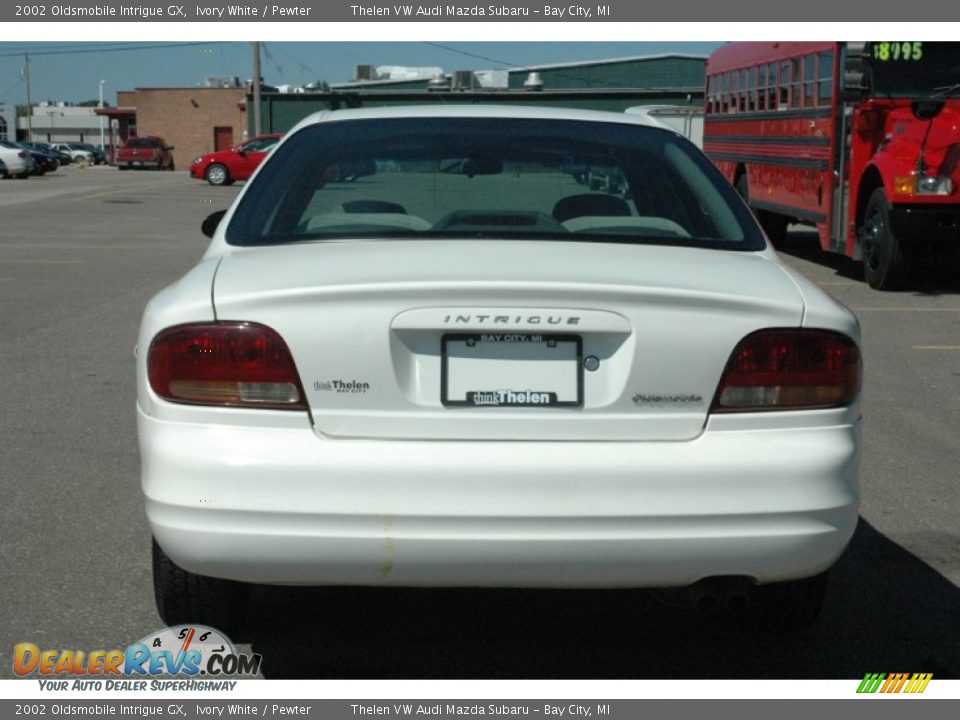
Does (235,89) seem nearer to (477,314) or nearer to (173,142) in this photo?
(173,142)

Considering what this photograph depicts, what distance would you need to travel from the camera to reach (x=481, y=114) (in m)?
4.75

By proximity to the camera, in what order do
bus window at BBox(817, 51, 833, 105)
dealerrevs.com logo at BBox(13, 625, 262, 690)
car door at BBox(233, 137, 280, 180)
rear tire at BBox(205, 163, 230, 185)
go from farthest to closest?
rear tire at BBox(205, 163, 230, 185)
car door at BBox(233, 137, 280, 180)
bus window at BBox(817, 51, 833, 105)
dealerrevs.com logo at BBox(13, 625, 262, 690)

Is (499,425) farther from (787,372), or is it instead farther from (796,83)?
(796,83)

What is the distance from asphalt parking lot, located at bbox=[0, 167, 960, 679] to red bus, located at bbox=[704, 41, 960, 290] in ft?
12.9

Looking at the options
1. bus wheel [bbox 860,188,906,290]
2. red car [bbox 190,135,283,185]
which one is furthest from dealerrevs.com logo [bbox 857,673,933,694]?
red car [bbox 190,135,283,185]

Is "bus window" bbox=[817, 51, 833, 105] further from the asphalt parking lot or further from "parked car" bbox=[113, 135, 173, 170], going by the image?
"parked car" bbox=[113, 135, 173, 170]

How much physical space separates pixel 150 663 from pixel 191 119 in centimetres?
6847

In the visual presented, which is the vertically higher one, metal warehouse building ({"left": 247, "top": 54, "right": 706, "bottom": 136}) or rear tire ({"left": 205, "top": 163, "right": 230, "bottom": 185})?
metal warehouse building ({"left": 247, "top": 54, "right": 706, "bottom": 136})

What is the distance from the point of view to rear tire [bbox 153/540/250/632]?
3760 millimetres

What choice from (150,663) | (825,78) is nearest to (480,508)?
(150,663)

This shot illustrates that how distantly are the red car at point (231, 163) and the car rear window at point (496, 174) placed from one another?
35764mm

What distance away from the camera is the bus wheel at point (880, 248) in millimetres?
12750

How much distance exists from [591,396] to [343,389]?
1.94ft

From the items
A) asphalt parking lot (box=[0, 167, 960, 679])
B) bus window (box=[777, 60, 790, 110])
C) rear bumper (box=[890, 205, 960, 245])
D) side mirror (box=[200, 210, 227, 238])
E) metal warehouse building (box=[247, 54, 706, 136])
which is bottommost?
asphalt parking lot (box=[0, 167, 960, 679])
